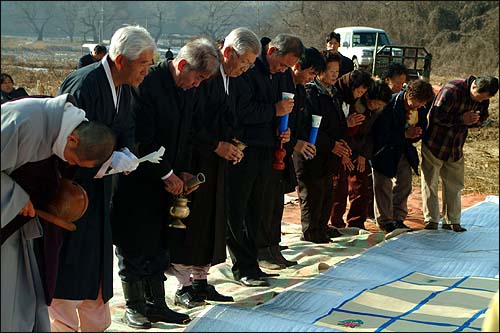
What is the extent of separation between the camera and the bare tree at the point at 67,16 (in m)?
4.36

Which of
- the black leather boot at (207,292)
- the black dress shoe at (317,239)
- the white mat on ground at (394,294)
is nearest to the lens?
the white mat on ground at (394,294)

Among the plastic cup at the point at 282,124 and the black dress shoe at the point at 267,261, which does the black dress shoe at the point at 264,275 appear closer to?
the black dress shoe at the point at 267,261

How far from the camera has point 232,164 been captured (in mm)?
4980

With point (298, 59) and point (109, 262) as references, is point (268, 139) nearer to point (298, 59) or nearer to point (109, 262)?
point (298, 59)

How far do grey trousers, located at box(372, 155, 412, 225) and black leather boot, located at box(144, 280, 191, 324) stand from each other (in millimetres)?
2928

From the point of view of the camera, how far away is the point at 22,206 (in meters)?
3.03

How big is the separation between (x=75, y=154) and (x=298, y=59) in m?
2.38

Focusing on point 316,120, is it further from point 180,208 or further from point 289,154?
Answer: point 180,208

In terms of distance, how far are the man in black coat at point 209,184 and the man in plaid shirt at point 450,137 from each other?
249 centimetres

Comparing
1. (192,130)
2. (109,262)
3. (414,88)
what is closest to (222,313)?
(109,262)

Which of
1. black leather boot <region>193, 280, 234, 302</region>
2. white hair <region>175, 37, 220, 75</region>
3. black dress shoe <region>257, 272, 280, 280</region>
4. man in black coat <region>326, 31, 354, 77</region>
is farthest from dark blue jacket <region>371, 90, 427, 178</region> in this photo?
white hair <region>175, 37, 220, 75</region>

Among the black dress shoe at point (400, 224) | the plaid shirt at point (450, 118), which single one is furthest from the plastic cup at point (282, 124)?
the black dress shoe at point (400, 224)

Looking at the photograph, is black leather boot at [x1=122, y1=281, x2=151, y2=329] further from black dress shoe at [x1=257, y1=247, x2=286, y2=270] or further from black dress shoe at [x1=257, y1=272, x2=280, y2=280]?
black dress shoe at [x1=257, y1=247, x2=286, y2=270]

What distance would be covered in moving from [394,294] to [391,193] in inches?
83.1
